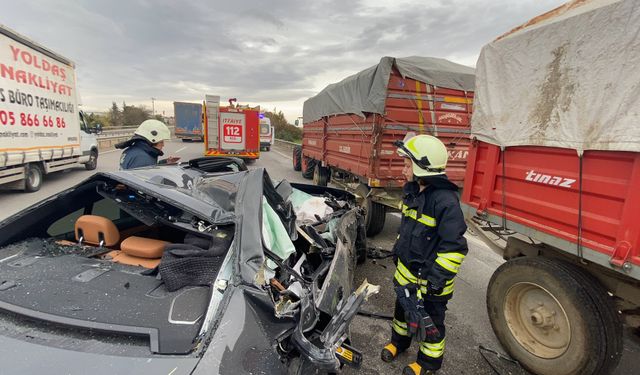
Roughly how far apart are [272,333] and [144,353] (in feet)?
1.59

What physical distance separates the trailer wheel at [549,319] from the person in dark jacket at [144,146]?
3.57 meters

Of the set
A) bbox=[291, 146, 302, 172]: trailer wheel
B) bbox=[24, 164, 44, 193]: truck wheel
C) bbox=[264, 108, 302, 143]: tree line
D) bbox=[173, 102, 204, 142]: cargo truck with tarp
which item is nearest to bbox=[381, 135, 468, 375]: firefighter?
bbox=[24, 164, 44, 193]: truck wheel

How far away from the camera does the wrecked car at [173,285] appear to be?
3.99 feet

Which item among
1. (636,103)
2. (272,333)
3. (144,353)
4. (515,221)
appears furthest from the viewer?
(515,221)

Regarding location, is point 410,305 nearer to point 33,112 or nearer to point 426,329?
point 426,329

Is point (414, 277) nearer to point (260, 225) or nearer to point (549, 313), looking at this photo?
point (549, 313)

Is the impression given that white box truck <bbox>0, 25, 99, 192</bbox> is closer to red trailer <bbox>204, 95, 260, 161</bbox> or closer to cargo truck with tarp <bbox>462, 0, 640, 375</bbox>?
red trailer <bbox>204, 95, 260, 161</bbox>

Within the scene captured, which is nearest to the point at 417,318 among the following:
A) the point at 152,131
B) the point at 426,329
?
the point at 426,329

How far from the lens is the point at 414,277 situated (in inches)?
97.8

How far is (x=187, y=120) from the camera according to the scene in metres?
28.7

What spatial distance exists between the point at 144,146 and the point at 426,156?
310cm

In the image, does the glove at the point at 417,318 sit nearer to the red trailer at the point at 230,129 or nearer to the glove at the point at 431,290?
the glove at the point at 431,290

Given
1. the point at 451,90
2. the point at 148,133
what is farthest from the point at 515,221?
the point at 148,133

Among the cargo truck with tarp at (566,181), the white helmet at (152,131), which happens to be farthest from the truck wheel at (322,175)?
the cargo truck with tarp at (566,181)
